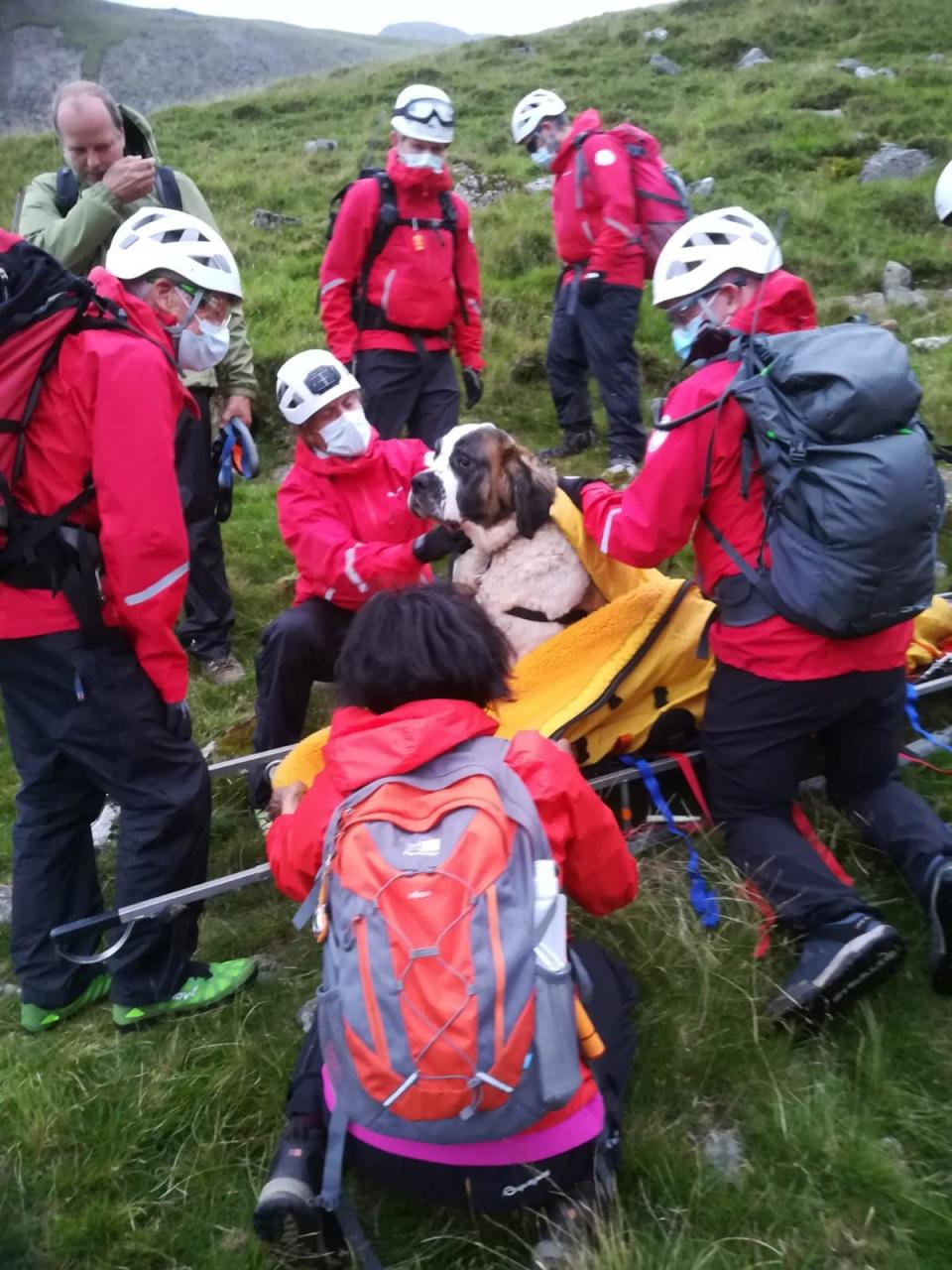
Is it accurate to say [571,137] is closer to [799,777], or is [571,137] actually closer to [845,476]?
[845,476]

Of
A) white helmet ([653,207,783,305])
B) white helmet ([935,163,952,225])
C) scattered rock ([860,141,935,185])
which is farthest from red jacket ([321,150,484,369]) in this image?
scattered rock ([860,141,935,185])

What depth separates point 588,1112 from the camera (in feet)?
8.50

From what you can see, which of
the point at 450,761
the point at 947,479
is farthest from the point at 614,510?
the point at 947,479

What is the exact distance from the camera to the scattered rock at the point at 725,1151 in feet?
9.32

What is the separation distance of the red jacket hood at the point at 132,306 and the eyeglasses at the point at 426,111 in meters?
3.64

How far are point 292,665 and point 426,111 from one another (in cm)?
392

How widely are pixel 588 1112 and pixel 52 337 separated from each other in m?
2.69

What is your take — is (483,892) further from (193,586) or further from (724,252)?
(193,586)

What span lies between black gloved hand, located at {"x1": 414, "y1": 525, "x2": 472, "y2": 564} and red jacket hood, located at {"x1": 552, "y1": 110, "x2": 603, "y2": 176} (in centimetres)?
477

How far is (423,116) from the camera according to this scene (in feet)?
21.5

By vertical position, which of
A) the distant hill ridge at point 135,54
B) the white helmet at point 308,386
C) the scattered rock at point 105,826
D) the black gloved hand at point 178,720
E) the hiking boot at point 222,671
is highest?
the distant hill ridge at point 135,54

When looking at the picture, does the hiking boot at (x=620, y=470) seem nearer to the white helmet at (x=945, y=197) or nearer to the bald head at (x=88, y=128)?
the white helmet at (x=945, y=197)

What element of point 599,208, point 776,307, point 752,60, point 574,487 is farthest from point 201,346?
point 752,60

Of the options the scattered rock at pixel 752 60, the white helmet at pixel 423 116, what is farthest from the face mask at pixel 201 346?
the scattered rock at pixel 752 60
